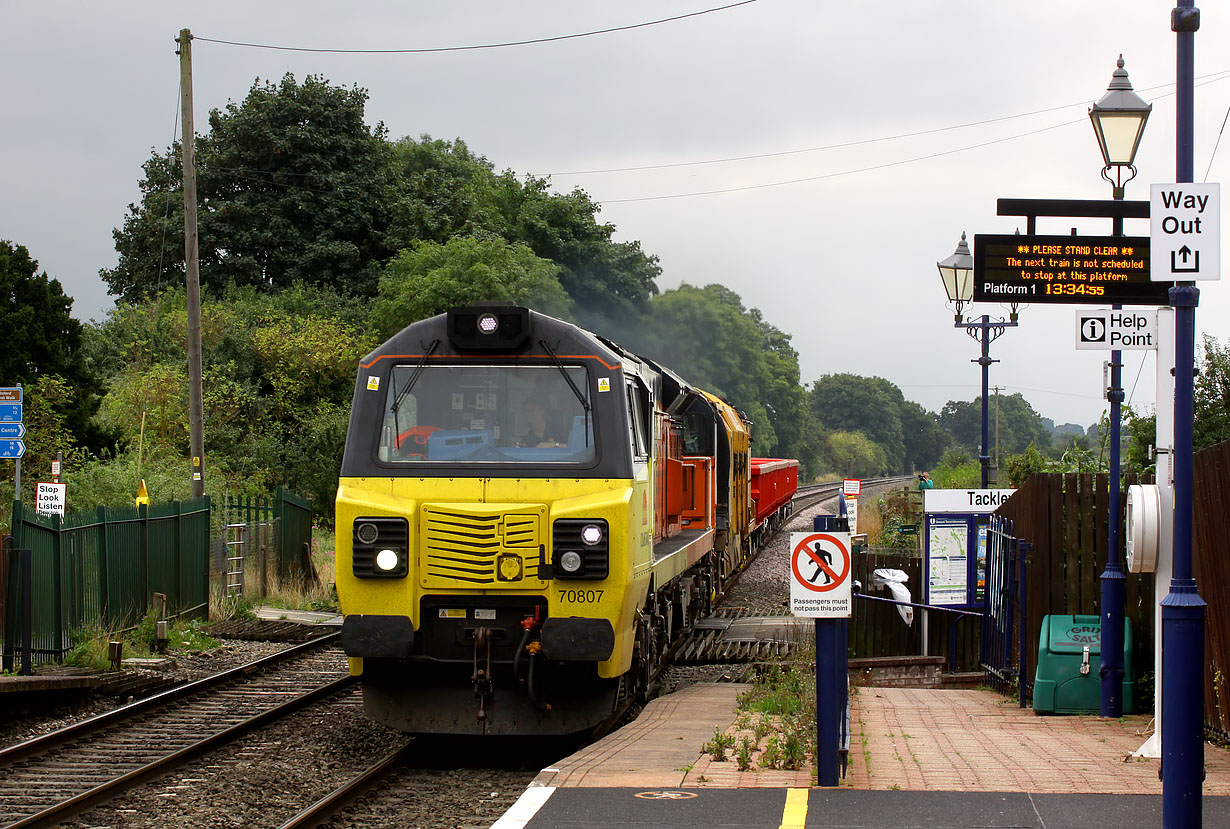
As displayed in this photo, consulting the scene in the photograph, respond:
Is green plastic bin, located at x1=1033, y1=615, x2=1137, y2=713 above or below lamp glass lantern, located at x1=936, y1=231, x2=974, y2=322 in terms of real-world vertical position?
below

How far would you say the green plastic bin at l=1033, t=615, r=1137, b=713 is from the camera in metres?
10.2

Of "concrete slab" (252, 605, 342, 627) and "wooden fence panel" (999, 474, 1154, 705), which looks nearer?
"wooden fence panel" (999, 474, 1154, 705)

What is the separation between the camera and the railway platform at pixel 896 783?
636 cm

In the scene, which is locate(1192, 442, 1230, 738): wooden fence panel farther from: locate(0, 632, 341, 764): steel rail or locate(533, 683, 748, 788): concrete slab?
locate(0, 632, 341, 764): steel rail

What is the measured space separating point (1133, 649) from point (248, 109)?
3953cm

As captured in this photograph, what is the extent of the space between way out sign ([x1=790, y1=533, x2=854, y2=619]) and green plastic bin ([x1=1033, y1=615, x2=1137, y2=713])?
3942 millimetres

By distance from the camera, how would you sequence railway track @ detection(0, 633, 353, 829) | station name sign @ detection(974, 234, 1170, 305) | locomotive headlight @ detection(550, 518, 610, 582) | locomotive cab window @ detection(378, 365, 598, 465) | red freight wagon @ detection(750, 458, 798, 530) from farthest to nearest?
1. red freight wagon @ detection(750, 458, 798, 530)
2. locomotive cab window @ detection(378, 365, 598, 465)
3. locomotive headlight @ detection(550, 518, 610, 582)
4. station name sign @ detection(974, 234, 1170, 305)
5. railway track @ detection(0, 633, 353, 829)

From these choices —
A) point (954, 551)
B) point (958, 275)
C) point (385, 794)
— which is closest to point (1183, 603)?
point (385, 794)

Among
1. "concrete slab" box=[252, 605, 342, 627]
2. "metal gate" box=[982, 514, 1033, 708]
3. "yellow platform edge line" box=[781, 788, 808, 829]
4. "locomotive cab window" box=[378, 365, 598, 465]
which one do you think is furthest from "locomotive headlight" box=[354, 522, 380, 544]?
"concrete slab" box=[252, 605, 342, 627]

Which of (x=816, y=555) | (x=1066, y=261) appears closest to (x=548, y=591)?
(x=816, y=555)

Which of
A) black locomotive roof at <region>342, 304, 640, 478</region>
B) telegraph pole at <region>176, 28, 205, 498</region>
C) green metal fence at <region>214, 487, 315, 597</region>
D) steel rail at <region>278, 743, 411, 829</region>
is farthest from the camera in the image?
green metal fence at <region>214, 487, 315, 597</region>

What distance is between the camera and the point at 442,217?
43.5 meters

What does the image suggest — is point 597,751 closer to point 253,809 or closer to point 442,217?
point 253,809

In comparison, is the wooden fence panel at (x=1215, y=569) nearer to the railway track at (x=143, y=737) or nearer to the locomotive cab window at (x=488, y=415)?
the locomotive cab window at (x=488, y=415)
